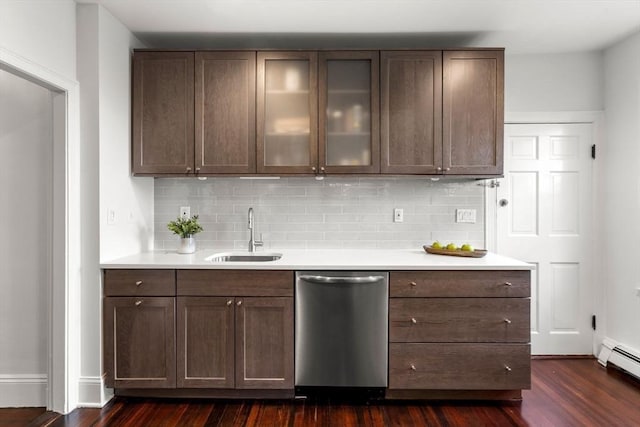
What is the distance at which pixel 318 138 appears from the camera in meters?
2.83

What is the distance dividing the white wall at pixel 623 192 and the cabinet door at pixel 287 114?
2.34 metres

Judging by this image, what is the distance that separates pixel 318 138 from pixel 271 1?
90 centimetres

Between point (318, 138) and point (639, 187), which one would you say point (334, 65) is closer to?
point (318, 138)

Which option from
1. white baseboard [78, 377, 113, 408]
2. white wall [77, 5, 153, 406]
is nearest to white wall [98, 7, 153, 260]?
white wall [77, 5, 153, 406]

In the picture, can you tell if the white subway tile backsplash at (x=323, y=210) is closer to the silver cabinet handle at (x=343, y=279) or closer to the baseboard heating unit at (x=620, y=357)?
the silver cabinet handle at (x=343, y=279)

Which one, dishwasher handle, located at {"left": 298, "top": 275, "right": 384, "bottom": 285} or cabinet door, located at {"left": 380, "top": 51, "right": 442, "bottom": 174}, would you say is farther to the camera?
cabinet door, located at {"left": 380, "top": 51, "right": 442, "bottom": 174}

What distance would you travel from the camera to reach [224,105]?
2.82m

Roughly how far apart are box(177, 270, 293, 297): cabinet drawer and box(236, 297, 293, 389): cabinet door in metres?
0.06

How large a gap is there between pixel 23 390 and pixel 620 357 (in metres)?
4.17

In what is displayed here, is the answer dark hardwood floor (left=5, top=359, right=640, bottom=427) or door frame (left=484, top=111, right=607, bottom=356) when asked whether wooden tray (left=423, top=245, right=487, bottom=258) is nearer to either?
door frame (left=484, top=111, right=607, bottom=356)

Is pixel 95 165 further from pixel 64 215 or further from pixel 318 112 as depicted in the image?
pixel 318 112

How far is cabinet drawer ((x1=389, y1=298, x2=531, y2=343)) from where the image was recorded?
2.46m

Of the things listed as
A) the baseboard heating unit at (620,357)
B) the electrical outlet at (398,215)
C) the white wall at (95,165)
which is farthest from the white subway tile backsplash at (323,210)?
the baseboard heating unit at (620,357)

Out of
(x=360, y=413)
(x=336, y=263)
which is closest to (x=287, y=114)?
(x=336, y=263)
